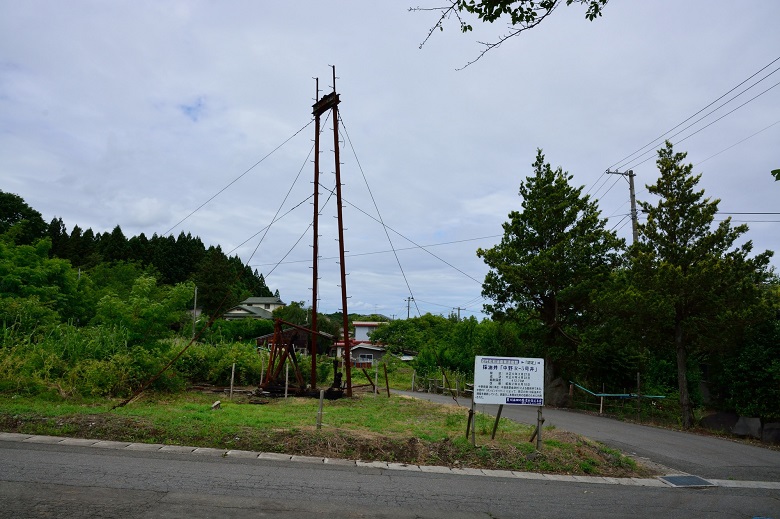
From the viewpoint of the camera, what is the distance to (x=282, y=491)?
279 inches

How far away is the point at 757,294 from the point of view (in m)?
16.2

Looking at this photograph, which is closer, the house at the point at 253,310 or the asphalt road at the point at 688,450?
the asphalt road at the point at 688,450

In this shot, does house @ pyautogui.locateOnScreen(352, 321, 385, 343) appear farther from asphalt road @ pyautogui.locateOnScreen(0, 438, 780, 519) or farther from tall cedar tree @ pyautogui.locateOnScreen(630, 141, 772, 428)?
asphalt road @ pyautogui.locateOnScreen(0, 438, 780, 519)

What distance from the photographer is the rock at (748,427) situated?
52.2 ft

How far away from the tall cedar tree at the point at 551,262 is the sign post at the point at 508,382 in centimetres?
1334

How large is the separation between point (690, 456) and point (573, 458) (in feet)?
12.3

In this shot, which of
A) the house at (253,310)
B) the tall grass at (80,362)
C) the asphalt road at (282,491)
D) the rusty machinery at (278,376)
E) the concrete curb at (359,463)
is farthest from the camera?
the house at (253,310)

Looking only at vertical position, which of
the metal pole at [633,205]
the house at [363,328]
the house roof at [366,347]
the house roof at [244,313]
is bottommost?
the house roof at [366,347]

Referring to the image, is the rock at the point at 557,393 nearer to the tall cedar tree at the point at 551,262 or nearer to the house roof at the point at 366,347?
the tall cedar tree at the point at 551,262

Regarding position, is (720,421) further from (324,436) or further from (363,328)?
(363,328)

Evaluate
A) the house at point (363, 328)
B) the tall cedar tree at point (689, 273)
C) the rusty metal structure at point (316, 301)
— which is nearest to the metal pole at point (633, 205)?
the tall cedar tree at point (689, 273)

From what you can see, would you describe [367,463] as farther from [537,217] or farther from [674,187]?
[537,217]

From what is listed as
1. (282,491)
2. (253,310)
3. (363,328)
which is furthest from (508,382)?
(253,310)

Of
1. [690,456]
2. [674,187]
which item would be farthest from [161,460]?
[674,187]
